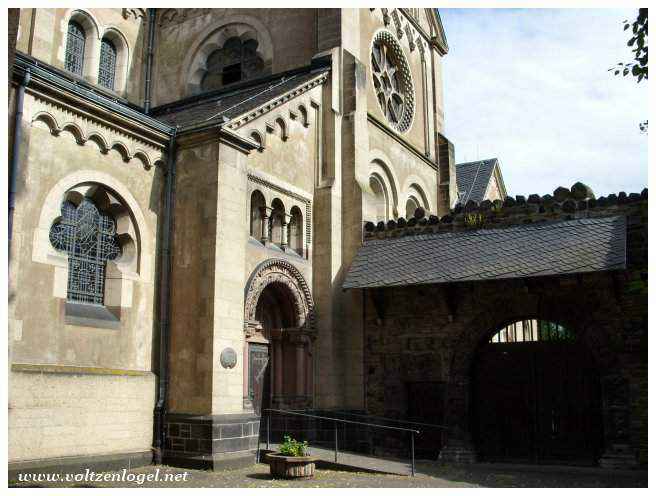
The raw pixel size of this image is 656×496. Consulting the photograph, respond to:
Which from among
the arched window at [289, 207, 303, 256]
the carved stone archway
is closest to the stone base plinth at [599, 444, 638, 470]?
the carved stone archway

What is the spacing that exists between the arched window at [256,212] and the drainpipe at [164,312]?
257 centimetres

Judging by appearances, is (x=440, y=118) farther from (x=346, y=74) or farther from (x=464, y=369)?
(x=464, y=369)

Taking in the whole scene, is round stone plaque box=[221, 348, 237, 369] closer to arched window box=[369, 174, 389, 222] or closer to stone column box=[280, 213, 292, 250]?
stone column box=[280, 213, 292, 250]

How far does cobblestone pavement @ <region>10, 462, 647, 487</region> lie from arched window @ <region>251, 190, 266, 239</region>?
17.9 feet

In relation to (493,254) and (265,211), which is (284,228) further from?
(493,254)

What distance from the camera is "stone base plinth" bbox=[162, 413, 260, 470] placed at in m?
13.0

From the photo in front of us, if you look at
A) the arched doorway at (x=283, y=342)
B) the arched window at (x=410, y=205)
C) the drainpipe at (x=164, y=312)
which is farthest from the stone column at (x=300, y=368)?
the arched window at (x=410, y=205)

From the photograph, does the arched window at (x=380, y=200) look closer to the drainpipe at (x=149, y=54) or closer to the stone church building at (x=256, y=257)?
the stone church building at (x=256, y=257)

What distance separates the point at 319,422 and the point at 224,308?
5.12m

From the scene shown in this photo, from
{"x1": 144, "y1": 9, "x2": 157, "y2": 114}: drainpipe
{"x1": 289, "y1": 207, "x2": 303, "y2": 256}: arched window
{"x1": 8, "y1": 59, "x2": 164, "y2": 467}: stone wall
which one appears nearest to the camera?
{"x1": 8, "y1": 59, "x2": 164, "y2": 467}: stone wall

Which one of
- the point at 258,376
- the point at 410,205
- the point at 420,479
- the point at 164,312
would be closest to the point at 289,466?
the point at 420,479

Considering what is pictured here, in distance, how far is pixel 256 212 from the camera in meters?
17.0

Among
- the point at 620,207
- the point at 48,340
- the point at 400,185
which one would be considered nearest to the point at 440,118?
the point at 400,185

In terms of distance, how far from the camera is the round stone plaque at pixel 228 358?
44.8 ft
